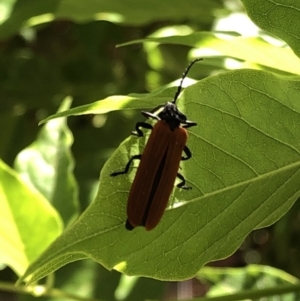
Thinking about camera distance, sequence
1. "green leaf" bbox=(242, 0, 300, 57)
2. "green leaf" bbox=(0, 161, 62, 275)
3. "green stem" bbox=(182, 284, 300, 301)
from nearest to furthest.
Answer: "green leaf" bbox=(242, 0, 300, 57) → "green stem" bbox=(182, 284, 300, 301) → "green leaf" bbox=(0, 161, 62, 275)

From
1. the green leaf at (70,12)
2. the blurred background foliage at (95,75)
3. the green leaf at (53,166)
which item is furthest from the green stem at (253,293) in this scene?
the green leaf at (70,12)

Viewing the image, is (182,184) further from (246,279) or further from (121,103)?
(246,279)

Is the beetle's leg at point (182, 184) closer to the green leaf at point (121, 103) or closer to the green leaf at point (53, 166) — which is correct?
the green leaf at point (121, 103)

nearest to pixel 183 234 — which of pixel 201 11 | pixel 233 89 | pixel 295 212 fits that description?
pixel 233 89

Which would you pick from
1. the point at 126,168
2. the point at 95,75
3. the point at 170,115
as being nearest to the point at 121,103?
the point at 126,168

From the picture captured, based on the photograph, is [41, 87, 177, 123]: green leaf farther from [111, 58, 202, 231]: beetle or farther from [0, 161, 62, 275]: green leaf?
[0, 161, 62, 275]: green leaf

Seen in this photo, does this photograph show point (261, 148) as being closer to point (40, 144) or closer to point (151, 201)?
point (151, 201)

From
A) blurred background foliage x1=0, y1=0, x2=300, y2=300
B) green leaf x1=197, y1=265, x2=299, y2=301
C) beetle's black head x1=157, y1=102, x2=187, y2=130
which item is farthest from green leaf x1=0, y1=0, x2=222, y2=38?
green leaf x1=197, y1=265, x2=299, y2=301
